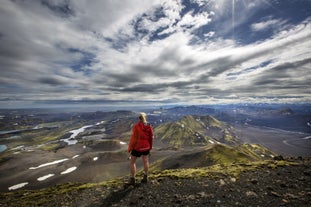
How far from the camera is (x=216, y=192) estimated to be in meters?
10.6

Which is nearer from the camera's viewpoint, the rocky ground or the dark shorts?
the rocky ground

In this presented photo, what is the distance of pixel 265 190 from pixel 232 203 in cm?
305

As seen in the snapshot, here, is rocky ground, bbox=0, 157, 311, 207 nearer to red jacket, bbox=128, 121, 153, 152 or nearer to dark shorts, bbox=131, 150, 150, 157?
dark shorts, bbox=131, 150, 150, 157

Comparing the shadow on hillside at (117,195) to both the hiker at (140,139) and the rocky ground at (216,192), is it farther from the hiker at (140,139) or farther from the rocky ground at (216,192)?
the hiker at (140,139)

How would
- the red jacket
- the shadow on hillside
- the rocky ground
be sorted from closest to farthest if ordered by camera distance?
the rocky ground < the shadow on hillside < the red jacket

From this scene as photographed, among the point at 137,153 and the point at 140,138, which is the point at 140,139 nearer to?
the point at 140,138

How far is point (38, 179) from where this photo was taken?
333ft

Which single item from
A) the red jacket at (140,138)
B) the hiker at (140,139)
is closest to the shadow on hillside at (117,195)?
the hiker at (140,139)

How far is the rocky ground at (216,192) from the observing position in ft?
30.5

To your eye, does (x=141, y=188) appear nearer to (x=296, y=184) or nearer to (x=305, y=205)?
(x=305, y=205)

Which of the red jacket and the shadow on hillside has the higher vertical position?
the red jacket

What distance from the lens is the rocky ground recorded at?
30.5 ft

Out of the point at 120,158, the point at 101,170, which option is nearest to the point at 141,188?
the point at 101,170

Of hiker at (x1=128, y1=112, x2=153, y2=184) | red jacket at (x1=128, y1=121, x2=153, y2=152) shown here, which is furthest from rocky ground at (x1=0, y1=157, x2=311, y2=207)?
red jacket at (x1=128, y1=121, x2=153, y2=152)
